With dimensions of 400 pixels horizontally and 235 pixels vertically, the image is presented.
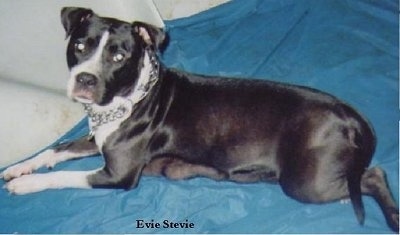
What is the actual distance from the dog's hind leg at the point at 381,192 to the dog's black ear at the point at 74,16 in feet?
5.12

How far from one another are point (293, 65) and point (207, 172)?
113 cm

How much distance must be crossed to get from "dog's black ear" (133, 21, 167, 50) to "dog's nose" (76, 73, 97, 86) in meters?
0.32

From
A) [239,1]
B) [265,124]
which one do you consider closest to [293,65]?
[239,1]

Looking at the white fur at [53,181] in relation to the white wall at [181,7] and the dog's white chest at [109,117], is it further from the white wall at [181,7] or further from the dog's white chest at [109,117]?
the white wall at [181,7]

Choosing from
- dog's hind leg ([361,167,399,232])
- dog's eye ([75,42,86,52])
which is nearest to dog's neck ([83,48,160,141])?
dog's eye ([75,42,86,52])

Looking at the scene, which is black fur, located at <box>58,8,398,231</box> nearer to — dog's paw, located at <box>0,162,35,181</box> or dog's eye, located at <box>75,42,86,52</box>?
dog's eye, located at <box>75,42,86,52</box>

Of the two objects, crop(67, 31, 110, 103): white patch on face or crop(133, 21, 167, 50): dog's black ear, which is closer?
crop(67, 31, 110, 103): white patch on face

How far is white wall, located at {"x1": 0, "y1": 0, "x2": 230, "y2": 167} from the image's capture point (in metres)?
3.33

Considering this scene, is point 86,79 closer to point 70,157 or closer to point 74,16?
point 74,16

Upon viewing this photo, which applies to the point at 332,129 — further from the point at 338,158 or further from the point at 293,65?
the point at 293,65

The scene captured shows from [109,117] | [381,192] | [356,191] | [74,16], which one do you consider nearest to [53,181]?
[109,117]

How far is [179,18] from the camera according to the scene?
4402 millimetres

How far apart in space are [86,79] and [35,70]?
1.26 m

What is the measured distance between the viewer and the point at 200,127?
2820 millimetres
